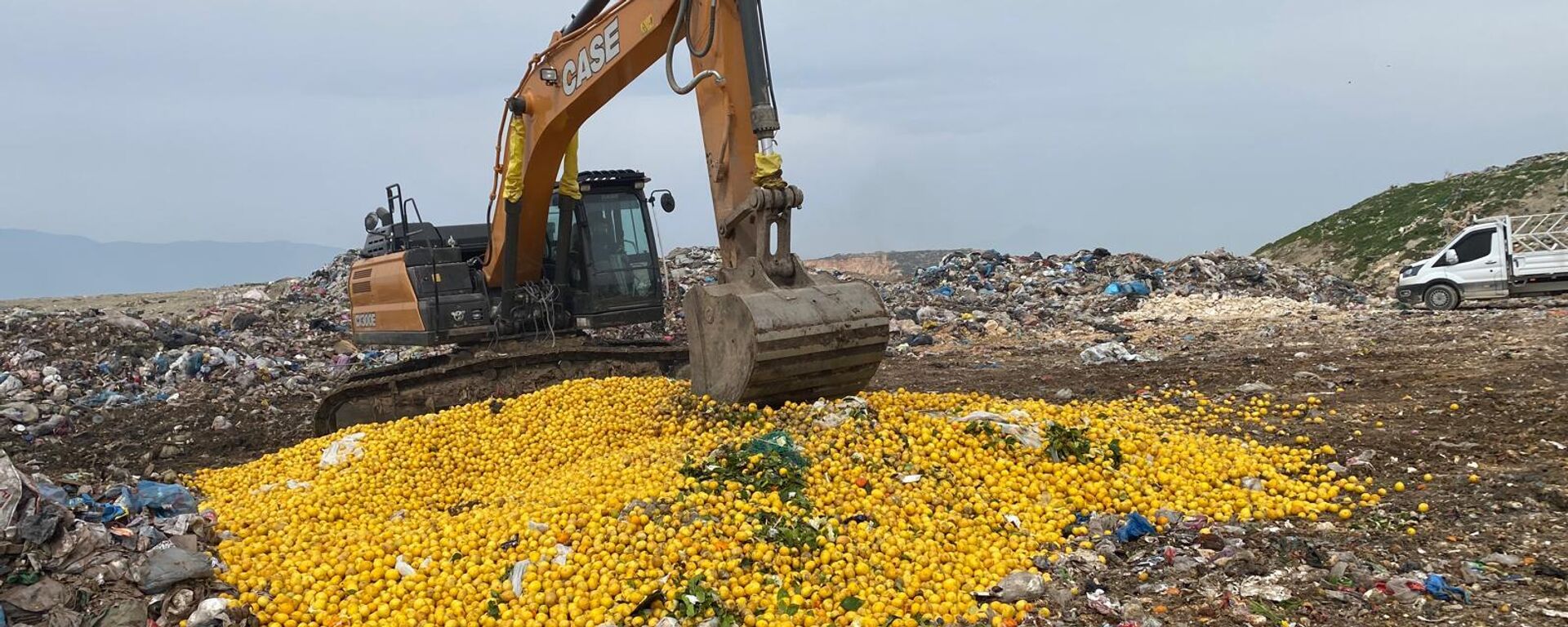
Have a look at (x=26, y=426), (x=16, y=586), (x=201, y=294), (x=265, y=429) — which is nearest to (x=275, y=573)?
(x=16, y=586)

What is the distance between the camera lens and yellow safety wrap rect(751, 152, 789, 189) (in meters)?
5.73

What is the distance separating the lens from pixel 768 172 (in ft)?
18.8

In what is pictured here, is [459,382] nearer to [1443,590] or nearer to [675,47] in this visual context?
[675,47]

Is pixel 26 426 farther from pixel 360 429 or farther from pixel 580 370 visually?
pixel 580 370

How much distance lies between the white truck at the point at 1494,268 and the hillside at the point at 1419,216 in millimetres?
7756

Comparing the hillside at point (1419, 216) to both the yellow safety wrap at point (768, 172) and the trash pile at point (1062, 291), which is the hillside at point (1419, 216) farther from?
the yellow safety wrap at point (768, 172)

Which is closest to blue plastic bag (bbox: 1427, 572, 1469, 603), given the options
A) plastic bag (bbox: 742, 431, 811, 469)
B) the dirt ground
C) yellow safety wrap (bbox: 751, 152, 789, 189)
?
the dirt ground

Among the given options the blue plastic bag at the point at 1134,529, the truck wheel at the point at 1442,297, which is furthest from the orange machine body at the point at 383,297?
the truck wheel at the point at 1442,297

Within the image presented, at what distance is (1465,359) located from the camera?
9.36 m

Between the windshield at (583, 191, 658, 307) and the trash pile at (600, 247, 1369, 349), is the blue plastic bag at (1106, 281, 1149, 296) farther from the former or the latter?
the windshield at (583, 191, 658, 307)

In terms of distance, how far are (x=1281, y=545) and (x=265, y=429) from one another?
9.20 m

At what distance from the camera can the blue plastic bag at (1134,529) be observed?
4.78 meters

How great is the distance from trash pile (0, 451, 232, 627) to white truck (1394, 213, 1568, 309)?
17.8 metres

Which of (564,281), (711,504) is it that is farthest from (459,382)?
(711,504)
